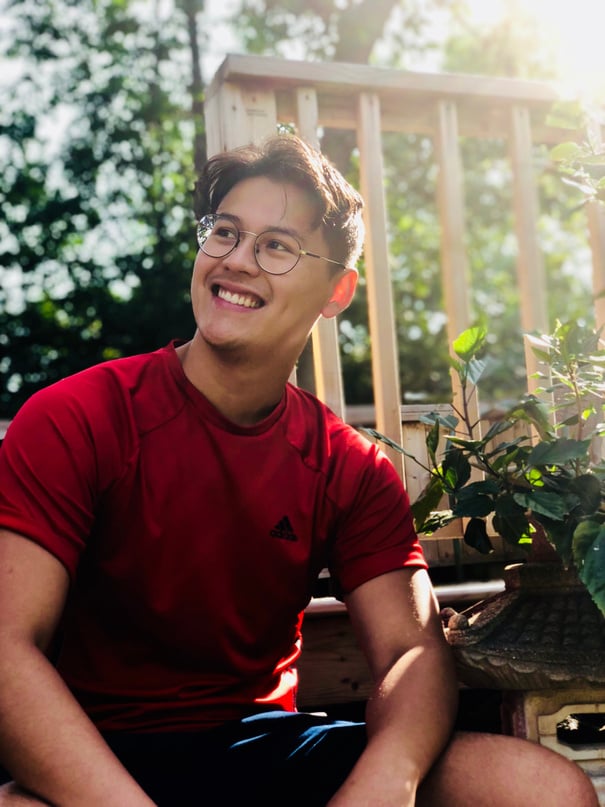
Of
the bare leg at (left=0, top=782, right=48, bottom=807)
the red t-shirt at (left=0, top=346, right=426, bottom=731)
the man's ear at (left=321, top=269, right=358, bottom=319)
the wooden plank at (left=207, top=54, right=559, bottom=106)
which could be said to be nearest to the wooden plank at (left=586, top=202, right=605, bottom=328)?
the wooden plank at (left=207, top=54, right=559, bottom=106)

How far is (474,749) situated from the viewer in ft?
5.34

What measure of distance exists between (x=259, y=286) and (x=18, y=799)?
1.07m

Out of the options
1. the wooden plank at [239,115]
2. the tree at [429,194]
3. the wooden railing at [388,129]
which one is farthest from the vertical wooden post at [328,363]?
the tree at [429,194]

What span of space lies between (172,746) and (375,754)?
14.7 inches

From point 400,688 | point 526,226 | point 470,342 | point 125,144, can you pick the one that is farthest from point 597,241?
point 125,144

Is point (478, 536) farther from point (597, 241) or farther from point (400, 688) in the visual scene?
point (597, 241)

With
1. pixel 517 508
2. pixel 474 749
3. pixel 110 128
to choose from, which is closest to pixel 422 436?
pixel 517 508

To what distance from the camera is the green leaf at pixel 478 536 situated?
6.26 ft

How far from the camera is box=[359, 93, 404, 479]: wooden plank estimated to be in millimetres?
2670

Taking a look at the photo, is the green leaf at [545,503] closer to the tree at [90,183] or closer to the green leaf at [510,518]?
the green leaf at [510,518]

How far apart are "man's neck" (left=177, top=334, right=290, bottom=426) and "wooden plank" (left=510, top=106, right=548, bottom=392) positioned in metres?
1.30

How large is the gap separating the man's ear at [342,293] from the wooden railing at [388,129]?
33 cm

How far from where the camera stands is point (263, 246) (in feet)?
6.45

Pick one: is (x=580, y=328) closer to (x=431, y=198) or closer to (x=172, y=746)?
(x=172, y=746)
